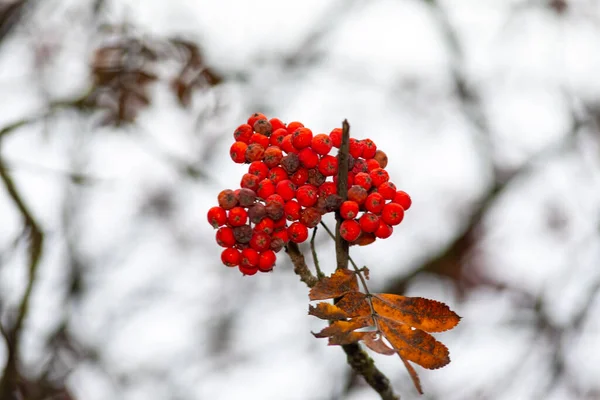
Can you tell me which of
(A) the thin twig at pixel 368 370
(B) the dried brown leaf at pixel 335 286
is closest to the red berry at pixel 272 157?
(B) the dried brown leaf at pixel 335 286

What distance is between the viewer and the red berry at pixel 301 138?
5.93 feet

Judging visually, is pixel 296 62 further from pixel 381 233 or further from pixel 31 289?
pixel 381 233

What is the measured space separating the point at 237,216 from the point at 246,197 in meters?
0.07

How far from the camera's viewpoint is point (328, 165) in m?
1.79

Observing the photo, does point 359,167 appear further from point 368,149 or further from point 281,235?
point 281,235

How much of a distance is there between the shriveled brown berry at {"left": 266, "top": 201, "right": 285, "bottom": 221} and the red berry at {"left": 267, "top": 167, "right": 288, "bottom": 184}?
0.31 feet

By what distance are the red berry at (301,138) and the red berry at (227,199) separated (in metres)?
0.25

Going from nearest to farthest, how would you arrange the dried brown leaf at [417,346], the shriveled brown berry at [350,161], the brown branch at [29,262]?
1. the dried brown leaf at [417,346]
2. the shriveled brown berry at [350,161]
3. the brown branch at [29,262]

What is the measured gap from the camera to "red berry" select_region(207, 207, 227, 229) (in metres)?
1.82

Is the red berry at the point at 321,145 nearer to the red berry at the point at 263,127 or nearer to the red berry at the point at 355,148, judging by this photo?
the red berry at the point at 355,148

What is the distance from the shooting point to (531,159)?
7.28 meters

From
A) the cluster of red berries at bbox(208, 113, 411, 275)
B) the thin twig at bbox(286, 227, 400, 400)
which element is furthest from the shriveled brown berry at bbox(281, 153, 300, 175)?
the thin twig at bbox(286, 227, 400, 400)

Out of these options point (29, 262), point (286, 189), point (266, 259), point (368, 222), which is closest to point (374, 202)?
point (368, 222)

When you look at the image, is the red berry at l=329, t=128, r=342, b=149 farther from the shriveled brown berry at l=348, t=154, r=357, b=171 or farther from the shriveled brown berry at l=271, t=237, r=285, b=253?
the shriveled brown berry at l=271, t=237, r=285, b=253
